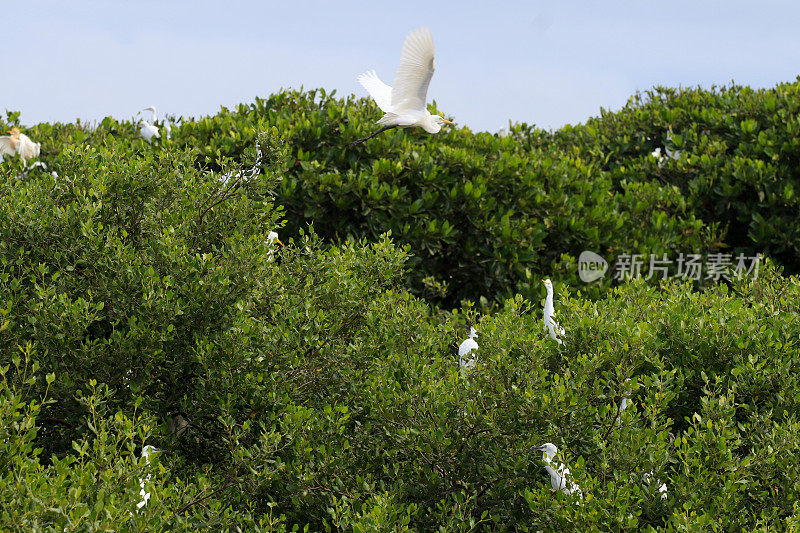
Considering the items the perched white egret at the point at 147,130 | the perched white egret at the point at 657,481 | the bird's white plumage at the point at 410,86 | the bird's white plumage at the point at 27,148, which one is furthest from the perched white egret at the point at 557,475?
the perched white egret at the point at 147,130

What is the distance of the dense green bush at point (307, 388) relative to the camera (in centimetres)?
428

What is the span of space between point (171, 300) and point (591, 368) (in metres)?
2.62

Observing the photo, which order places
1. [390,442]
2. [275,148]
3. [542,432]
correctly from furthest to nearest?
[275,148]
[390,442]
[542,432]

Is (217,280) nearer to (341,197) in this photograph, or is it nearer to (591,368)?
(591,368)

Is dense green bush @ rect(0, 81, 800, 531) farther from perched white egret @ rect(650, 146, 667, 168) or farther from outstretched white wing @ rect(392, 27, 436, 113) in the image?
perched white egret @ rect(650, 146, 667, 168)

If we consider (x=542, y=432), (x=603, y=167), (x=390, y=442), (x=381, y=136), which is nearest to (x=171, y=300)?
(x=390, y=442)

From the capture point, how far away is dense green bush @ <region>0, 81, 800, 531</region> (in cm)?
428

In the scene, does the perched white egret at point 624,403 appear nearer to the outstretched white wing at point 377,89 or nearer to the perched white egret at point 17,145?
the outstretched white wing at point 377,89

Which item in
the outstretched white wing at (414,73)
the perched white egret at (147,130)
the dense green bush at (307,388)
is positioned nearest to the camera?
the dense green bush at (307,388)

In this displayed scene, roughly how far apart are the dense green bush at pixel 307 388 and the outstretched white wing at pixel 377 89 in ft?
9.16

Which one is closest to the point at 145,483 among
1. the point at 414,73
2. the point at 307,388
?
the point at 307,388

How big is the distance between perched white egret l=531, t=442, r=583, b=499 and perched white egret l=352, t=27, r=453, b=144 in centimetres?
454

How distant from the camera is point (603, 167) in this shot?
16016 mm

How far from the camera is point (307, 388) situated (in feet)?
17.7
